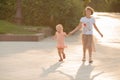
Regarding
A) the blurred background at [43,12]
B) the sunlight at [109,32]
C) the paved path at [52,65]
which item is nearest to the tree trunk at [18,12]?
the blurred background at [43,12]

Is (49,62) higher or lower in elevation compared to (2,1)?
lower

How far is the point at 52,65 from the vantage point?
429 inches

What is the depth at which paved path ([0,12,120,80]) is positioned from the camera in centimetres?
919

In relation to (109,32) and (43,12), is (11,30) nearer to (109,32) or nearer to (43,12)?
(43,12)

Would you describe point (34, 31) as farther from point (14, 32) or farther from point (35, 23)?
point (35, 23)

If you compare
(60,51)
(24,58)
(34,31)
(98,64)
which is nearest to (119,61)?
(98,64)

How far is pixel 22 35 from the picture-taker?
58.7 ft

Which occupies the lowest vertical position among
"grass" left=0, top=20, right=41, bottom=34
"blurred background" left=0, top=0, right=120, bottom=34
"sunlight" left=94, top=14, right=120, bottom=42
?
"sunlight" left=94, top=14, right=120, bottom=42

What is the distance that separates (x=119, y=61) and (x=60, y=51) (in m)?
1.69

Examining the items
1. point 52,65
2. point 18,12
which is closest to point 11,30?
point 18,12

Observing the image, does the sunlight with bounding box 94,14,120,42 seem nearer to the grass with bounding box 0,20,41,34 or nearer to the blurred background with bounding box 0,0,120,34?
the blurred background with bounding box 0,0,120,34

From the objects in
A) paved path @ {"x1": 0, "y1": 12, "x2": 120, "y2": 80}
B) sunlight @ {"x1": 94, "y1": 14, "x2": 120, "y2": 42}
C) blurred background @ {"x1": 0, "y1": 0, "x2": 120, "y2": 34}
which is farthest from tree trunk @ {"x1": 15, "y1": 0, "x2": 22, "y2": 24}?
paved path @ {"x1": 0, "y1": 12, "x2": 120, "y2": 80}

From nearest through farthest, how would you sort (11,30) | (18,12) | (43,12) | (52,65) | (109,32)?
1. (52,65)
2. (11,30)
3. (18,12)
4. (43,12)
5. (109,32)

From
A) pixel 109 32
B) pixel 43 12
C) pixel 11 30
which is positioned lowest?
pixel 109 32
